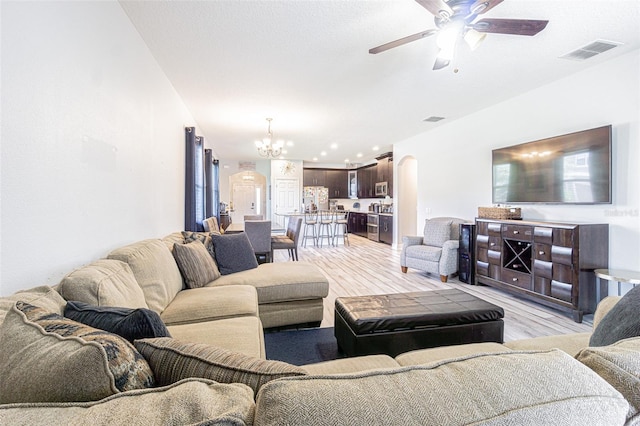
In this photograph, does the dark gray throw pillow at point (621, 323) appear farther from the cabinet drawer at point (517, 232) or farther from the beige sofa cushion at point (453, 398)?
the cabinet drawer at point (517, 232)

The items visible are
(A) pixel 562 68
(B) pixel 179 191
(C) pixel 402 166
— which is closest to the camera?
(A) pixel 562 68

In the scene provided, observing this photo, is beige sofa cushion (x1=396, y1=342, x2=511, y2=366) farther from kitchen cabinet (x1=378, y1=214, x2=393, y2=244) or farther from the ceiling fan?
kitchen cabinet (x1=378, y1=214, x2=393, y2=244)

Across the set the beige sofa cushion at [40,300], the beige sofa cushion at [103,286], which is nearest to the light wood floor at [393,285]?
the beige sofa cushion at [103,286]

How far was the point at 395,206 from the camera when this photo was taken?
7.21m

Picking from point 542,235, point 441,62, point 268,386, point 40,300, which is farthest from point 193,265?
point 542,235

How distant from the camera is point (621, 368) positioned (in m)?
0.54

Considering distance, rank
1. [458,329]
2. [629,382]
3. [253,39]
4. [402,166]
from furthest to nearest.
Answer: [402,166], [253,39], [458,329], [629,382]

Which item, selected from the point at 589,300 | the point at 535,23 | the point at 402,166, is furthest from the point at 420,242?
the point at 535,23

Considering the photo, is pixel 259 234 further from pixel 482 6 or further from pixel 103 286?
pixel 482 6

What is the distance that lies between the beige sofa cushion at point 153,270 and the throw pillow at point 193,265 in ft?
0.54

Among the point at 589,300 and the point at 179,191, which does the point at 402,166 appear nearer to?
the point at 589,300

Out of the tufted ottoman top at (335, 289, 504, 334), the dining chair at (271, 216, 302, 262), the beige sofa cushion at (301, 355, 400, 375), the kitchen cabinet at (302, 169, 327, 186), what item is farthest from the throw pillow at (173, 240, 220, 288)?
the kitchen cabinet at (302, 169, 327, 186)

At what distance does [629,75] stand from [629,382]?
378cm

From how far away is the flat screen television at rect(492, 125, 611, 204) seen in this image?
2.94m
